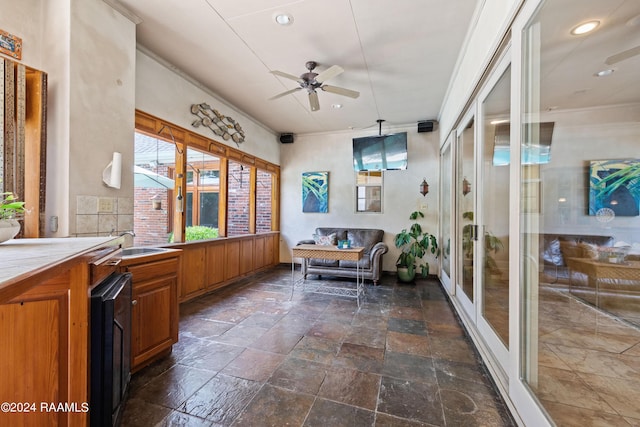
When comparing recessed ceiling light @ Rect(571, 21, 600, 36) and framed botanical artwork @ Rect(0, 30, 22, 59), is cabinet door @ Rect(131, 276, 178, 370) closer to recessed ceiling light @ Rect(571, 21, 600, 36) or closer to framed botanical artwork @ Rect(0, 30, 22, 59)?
framed botanical artwork @ Rect(0, 30, 22, 59)

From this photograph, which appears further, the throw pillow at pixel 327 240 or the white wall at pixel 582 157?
the throw pillow at pixel 327 240

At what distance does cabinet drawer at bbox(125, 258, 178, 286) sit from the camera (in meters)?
1.86

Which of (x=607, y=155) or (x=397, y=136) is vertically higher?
(x=397, y=136)

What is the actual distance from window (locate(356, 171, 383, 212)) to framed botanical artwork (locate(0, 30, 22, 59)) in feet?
15.3

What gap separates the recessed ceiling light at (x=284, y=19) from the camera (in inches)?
89.6

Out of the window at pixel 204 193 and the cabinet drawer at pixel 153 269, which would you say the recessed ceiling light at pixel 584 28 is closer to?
the cabinet drawer at pixel 153 269

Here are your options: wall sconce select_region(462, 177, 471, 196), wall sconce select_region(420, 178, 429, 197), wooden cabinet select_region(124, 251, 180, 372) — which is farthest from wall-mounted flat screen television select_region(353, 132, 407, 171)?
wooden cabinet select_region(124, 251, 180, 372)

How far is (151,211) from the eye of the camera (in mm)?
3648

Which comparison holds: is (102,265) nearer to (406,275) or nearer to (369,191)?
(406,275)

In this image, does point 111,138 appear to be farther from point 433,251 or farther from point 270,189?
point 433,251

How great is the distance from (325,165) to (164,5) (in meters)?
3.81

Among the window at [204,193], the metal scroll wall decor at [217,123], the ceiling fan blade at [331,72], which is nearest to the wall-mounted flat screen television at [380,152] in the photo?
the metal scroll wall decor at [217,123]

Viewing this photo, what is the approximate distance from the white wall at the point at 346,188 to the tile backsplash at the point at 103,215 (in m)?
3.67

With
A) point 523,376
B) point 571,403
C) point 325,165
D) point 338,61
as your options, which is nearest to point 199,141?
point 338,61
